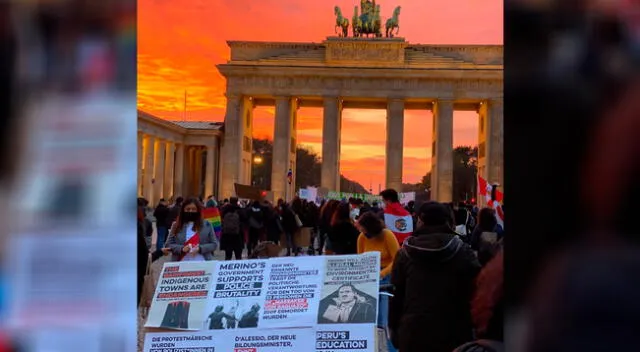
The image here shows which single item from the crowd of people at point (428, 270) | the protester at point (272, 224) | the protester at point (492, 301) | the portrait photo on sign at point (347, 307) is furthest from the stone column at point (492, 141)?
the protester at point (492, 301)

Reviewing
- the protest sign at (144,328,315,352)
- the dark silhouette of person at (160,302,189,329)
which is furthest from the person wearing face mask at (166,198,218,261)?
the protest sign at (144,328,315,352)

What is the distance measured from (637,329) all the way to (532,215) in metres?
0.47

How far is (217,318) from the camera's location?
19.0 feet

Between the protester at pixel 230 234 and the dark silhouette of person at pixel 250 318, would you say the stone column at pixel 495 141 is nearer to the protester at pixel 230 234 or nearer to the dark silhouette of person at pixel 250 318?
the protester at pixel 230 234

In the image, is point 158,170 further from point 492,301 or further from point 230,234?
point 492,301

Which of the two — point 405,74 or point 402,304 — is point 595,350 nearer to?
point 402,304

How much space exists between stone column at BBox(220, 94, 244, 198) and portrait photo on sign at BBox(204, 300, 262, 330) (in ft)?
155

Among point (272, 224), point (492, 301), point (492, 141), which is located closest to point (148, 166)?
point (492, 141)

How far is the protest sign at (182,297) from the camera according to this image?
589 centimetres

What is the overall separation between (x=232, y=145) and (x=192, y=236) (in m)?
45.4

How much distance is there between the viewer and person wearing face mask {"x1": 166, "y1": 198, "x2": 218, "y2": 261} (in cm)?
815

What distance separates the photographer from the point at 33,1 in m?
1.95

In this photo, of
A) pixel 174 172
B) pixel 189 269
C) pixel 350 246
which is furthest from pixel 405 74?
pixel 189 269

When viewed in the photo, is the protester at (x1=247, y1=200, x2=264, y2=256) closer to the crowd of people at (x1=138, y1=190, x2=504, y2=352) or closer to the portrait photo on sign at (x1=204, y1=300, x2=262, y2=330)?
the crowd of people at (x1=138, y1=190, x2=504, y2=352)
